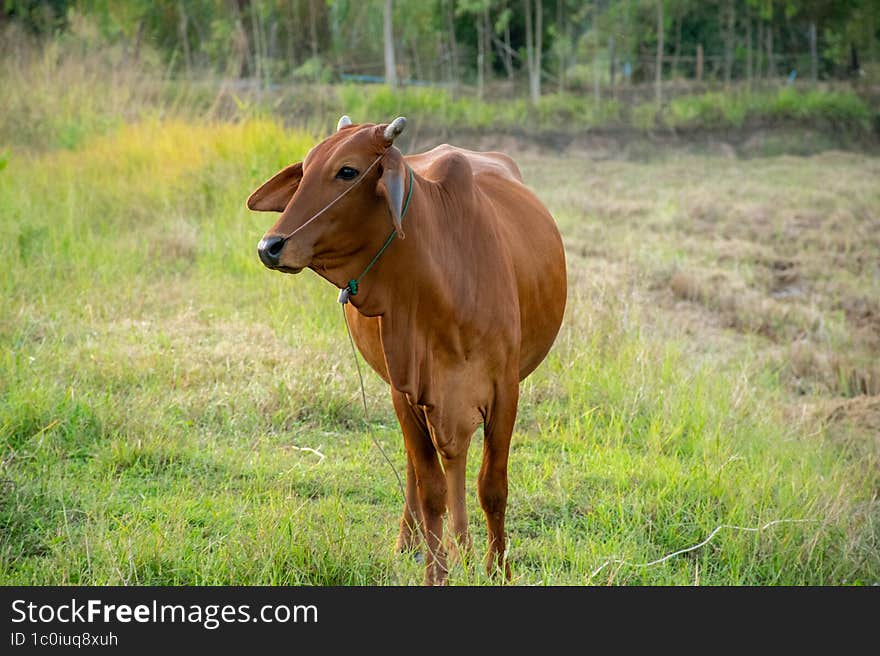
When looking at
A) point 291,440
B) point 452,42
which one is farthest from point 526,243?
point 452,42

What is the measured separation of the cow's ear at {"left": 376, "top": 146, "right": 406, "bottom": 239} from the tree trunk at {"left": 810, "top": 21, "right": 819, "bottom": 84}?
1860 cm

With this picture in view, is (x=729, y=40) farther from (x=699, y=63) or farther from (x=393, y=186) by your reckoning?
(x=393, y=186)

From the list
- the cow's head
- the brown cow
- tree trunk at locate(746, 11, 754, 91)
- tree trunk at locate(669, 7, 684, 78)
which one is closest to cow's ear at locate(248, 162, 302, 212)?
the brown cow

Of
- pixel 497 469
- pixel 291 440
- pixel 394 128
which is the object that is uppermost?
pixel 394 128

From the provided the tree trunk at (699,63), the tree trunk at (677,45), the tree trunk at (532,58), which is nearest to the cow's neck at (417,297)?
the tree trunk at (532,58)

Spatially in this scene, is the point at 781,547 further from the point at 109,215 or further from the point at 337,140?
the point at 109,215

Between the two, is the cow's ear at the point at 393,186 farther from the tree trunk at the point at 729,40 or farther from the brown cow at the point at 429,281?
the tree trunk at the point at 729,40

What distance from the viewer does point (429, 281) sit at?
3.35m

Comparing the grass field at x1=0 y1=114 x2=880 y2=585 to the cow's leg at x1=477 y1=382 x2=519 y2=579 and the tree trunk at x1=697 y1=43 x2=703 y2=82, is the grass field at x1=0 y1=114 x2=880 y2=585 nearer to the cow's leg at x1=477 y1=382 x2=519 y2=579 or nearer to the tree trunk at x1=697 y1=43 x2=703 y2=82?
the cow's leg at x1=477 y1=382 x2=519 y2=579

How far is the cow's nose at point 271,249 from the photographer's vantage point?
9.78ft

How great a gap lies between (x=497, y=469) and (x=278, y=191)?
120 centimetres

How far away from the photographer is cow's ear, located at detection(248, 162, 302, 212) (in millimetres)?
3406
